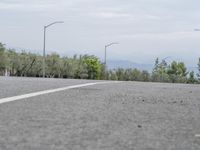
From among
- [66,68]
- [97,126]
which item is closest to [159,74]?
[66,68]

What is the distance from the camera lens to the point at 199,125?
609 centimetres

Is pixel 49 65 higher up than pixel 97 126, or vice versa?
pixel 49 65

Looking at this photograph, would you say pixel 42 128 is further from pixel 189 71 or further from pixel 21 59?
pixel 189 71

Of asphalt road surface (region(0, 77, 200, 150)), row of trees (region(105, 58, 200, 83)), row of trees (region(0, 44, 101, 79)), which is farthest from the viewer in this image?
row of trees (region(105, 58, 200, 83))

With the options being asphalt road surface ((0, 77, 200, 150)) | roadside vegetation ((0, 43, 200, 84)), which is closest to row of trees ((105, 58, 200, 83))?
roadside vegetation ((0, 43, 200, 84))

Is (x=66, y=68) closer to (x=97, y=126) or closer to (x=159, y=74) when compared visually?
(x=159, y=74)

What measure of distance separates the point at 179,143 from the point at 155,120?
1561 mm

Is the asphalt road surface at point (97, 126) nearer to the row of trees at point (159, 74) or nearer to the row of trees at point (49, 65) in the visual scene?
the row of trees at point (49, 65)

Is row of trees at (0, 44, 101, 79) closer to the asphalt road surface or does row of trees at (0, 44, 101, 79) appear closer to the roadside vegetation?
the roadside vegetation

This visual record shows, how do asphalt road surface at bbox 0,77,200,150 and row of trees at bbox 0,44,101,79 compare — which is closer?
asphalt road surface at bbox 0,77,200,150

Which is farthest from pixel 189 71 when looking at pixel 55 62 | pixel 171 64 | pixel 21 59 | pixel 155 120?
pixel 155 120

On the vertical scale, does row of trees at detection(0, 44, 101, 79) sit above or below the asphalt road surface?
above

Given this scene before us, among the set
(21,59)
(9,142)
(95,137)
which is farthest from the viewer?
(21,59)

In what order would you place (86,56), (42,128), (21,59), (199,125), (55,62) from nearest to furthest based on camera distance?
(42,128)
(199,125)
(21,59)
(55,62)
(86,56)
